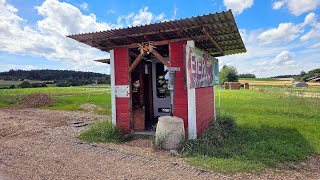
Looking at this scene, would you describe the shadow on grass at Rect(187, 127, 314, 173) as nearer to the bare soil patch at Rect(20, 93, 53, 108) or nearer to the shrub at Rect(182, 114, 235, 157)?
the shrub at Rect(182, 114, 235, 157)

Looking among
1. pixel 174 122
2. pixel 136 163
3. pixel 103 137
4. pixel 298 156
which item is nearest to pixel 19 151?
pixel 103 137

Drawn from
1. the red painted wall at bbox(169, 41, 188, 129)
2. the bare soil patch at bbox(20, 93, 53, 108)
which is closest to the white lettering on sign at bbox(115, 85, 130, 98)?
the red painted wall at bbox(169, 41, 188, 129)

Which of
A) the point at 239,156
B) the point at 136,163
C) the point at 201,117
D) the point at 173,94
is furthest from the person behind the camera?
the point at 201,117

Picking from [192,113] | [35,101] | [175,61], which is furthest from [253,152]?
[35,101]

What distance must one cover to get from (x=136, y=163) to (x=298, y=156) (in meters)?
4.40

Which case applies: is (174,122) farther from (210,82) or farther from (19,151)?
(19,151)

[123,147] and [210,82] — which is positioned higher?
[210,82]

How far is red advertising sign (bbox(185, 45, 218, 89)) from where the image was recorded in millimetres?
7523

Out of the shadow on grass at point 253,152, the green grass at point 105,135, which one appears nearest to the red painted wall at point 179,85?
the shadow on grass at point 253,152

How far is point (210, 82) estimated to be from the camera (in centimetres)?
1030

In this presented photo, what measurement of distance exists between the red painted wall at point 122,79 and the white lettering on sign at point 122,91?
109 millimetres

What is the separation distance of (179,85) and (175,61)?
771 millimetres

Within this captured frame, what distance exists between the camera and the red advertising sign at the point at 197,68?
24.7ft

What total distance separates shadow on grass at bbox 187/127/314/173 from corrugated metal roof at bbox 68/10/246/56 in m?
3.42
